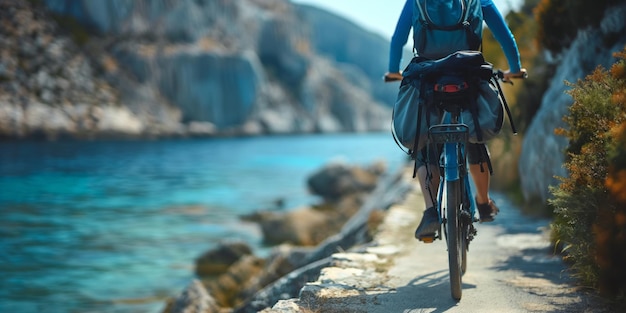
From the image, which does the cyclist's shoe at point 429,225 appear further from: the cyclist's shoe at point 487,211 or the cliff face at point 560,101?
the cliff face at point 560,101

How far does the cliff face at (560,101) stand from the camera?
19.2ft

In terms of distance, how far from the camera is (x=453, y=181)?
3594 mm

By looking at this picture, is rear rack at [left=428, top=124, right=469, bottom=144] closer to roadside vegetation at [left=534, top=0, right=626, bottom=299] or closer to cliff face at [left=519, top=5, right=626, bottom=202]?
roadside vegetation at [left=534, top=0, right=626, bottom=299]

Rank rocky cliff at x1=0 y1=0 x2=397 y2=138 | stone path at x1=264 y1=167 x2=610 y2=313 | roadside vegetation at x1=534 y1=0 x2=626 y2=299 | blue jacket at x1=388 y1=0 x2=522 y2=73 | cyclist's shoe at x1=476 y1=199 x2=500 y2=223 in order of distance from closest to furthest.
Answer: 1. roadside vegetation at x1=534 y1=0 x2=626 y2=299
2. stone path at x1=264 y1=167 x2=610 y2=313
3. blue jacket at x1=388 y1=0 x2=522 y2=73
4. cyclist's shoe at x1=476 y1=199 x2=500 y2=223
5. rocky cliff at x1=0 y1=0 x2=397 y2=138

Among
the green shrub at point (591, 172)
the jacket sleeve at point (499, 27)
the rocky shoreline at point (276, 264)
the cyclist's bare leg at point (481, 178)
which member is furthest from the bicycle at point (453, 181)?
the rocky shoreline at point (276, 264)

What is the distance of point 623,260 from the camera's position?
283 cm

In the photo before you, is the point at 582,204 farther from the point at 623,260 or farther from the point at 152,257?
the point at 152,257

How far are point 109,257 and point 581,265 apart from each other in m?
12.4

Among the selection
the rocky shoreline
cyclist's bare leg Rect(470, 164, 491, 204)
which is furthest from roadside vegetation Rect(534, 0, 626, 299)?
the rocky shoreline

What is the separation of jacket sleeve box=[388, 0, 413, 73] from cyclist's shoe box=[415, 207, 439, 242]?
1.13 metres

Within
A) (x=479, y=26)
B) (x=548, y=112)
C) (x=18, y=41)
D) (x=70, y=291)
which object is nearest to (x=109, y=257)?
(x=70, y=291)

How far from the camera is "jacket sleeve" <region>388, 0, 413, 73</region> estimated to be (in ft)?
13.3

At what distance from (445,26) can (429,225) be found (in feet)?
4.22

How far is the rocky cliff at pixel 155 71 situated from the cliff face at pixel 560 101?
62.9 meters
